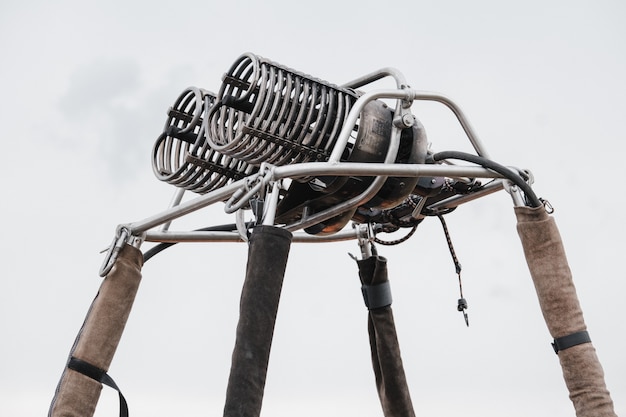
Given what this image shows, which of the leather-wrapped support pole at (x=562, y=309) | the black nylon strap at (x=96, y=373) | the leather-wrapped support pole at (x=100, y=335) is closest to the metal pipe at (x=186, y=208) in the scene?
the leather-wrapped support pole at (x=100, y=335)

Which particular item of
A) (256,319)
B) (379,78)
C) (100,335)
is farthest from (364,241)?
(256,319)

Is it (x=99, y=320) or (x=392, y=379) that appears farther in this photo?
→ (x=392, y=379)

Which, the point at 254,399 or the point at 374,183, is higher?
the point at 374,183

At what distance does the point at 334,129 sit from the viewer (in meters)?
3.85

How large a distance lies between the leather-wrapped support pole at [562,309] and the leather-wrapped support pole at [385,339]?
118 centimetres

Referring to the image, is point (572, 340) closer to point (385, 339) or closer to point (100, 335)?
point (385, 339)

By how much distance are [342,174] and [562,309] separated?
100cm

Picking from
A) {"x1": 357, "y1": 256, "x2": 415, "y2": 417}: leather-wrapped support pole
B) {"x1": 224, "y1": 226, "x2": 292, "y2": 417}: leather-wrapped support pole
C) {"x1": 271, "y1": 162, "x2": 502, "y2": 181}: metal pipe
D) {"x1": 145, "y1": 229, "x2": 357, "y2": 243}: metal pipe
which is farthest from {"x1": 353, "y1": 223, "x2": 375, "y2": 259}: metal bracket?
{"x1": 224, "y1": 226, "x2": 292, "y2": 417}: leather-wrapped support pole

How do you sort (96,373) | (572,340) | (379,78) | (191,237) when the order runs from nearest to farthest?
(572,340)
(379,78)
(96,373)
(191,237)

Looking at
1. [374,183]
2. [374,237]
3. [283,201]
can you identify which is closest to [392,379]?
[374,237]

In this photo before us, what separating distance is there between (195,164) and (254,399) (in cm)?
136

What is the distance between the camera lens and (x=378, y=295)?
5.01 m

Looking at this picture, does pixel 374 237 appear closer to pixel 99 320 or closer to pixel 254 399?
pixel 99 320

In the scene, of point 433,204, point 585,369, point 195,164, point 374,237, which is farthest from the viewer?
point 374,237
